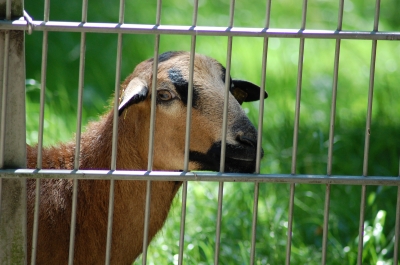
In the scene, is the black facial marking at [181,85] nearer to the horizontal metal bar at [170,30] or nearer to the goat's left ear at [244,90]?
the goat's left ear at [244,90]

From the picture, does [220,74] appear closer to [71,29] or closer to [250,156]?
[250,156]

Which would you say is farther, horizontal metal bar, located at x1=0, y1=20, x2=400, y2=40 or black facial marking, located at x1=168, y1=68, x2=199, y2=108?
black facial marking, located at x1=168, y1=68, x2=199, y2=108

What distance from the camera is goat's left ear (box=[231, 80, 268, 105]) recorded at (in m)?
4.12

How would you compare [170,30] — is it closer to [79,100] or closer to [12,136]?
[79,100]

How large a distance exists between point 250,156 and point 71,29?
3.74 feet

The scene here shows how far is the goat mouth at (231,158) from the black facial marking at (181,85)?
0.85ft

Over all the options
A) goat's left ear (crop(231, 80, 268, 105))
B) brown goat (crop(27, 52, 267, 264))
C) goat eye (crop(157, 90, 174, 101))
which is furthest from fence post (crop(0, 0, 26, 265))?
goat's left ear (crop(231, 80, 268, 105))

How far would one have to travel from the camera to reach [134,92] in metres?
3.51

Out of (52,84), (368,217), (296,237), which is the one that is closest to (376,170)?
(368,217)

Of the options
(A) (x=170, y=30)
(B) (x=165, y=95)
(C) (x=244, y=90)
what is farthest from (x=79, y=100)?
(C) (x=244, y=90)

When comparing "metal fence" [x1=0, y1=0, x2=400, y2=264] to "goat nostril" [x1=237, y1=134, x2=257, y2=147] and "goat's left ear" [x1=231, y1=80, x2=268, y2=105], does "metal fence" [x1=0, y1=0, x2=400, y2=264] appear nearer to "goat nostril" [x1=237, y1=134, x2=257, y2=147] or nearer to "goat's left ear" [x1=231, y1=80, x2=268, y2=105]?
"goat nostril" [x1=237, y1=134, x2=257, y2=147]

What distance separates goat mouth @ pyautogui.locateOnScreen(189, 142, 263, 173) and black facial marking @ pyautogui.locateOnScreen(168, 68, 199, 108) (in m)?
0.26

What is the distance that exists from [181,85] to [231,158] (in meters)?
0.50

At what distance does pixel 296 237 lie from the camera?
4.91m
